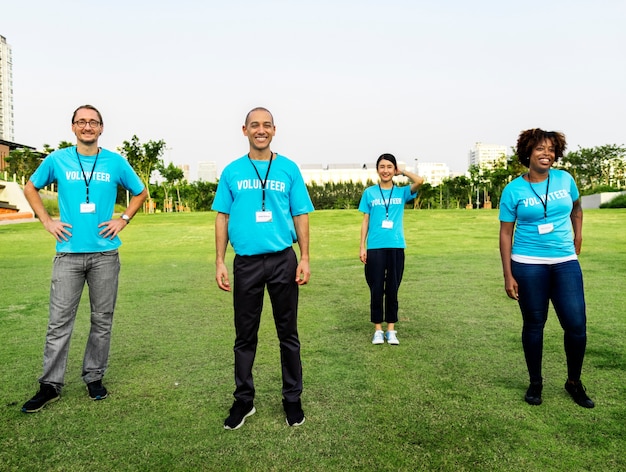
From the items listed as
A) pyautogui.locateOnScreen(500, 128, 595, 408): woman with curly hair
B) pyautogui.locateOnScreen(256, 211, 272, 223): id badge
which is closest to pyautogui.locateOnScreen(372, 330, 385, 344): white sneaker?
pyautogui.locateOnScreen(500, 128, 595, 408): woman with curly hair

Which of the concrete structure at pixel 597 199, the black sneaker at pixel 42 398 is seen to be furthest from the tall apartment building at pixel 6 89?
the black sneaker at pixel 42 398

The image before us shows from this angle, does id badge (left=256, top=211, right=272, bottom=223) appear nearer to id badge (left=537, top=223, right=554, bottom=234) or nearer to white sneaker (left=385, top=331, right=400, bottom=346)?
id badge (left=537, top=223, right=554, bottom=234)

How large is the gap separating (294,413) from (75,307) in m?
1.85

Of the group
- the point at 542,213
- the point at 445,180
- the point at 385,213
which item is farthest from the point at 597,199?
the point at 542,213

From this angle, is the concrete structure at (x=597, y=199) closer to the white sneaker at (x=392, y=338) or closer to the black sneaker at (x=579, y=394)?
the white sneaker at (x=392, y=338)

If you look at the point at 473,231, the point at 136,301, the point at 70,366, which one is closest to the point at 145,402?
the point at 70,366

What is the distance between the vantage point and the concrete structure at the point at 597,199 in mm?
47500

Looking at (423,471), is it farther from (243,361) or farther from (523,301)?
(523,301)

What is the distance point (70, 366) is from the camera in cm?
495

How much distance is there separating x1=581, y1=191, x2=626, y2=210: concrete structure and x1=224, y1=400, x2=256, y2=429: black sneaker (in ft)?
164

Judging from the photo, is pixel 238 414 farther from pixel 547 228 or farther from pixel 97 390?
pixel 547 228

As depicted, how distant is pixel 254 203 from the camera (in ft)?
11.7

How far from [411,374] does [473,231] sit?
21.0 meters

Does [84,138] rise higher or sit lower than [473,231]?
higher
